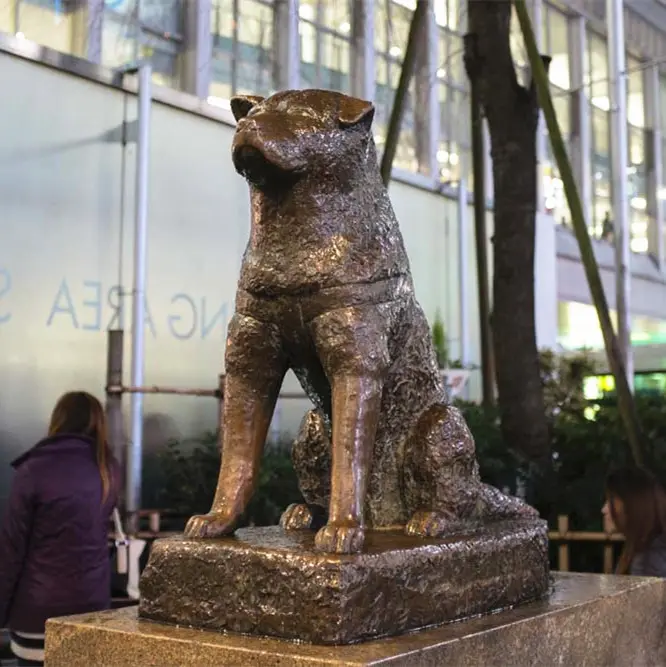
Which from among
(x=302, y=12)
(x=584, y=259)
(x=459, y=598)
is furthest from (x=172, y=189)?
(x=459, y=598)

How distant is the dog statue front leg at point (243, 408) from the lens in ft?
5.68

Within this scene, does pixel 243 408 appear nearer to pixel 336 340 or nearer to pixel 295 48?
pixel 336 340

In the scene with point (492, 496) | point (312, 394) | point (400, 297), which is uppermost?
point (400, 297)

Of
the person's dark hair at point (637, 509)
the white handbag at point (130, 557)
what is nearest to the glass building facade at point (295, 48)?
the white handbag at point (130, 557)

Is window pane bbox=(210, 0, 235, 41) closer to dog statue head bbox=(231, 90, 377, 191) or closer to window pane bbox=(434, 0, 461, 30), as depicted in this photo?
window pane bbox=(434, 0, 461, 30)

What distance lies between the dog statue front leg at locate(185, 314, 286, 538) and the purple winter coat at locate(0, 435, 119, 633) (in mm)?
1303

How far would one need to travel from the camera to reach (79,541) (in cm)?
290

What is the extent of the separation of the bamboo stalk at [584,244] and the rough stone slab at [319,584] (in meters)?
2.20

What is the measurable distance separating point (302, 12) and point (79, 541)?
13.0 ft

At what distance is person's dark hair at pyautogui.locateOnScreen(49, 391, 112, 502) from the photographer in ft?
10.1

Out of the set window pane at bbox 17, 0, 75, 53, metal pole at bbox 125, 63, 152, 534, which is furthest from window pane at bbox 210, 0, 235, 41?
window pane at bbox 17, 0, 75, 53

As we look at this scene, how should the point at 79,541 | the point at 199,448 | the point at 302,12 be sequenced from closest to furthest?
the point at 79,541
the point at 199,448
the point at 302,12

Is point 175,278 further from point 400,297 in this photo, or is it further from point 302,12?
point 400,297

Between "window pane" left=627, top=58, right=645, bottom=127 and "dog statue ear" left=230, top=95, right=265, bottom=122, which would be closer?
"dog statue ear" left=230, top=95, right=265, bottom=122
